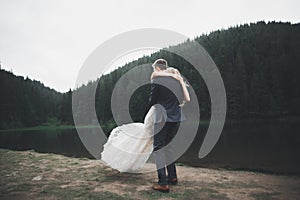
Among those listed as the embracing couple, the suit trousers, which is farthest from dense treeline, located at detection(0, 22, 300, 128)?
the suit trousers

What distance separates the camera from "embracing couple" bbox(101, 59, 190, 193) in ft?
15.6

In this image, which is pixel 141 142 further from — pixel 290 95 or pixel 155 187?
pixel 290 95

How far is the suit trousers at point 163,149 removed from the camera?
15.0 ft

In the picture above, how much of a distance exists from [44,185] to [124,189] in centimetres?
166

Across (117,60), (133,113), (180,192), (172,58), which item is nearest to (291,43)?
(172,58)

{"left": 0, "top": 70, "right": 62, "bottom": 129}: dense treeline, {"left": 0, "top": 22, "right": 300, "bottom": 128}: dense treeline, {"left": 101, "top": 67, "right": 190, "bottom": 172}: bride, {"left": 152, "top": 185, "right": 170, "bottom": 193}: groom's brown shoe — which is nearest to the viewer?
{"left": 152, "top": 185, "right": 170, "bottom": 193}: groom's brown shoe

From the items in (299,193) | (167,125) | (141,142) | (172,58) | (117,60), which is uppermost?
(172,58)

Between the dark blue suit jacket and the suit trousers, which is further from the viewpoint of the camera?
the dark blue suit jacket

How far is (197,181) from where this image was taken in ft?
17.7

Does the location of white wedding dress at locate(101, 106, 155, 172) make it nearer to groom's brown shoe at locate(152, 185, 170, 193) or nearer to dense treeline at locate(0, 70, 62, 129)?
groom's brown shoe at locate(152, 185, 170, 193)

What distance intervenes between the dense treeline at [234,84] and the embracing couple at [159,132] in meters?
49.3

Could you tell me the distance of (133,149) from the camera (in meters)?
5.22

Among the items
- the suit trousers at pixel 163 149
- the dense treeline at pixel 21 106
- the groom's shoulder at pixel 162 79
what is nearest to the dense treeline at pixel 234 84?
the dense treeline at pixel 21 106

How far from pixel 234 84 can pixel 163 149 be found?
259 feet
